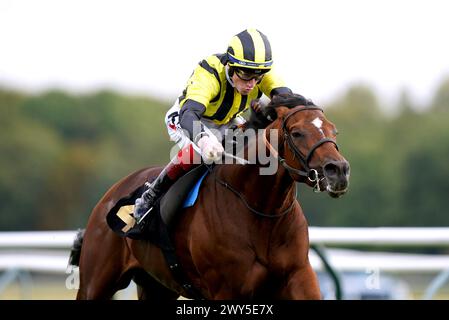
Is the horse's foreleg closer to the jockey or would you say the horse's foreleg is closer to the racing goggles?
the jockey

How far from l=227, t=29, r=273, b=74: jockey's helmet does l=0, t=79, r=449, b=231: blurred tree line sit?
1128 inches

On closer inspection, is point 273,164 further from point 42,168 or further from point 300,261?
point 42,168

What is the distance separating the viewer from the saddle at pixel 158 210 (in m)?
6.06

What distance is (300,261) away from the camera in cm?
556

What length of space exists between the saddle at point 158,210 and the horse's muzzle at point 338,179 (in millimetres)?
1292

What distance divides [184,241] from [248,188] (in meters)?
0.67

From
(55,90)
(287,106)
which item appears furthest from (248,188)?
(55,90)

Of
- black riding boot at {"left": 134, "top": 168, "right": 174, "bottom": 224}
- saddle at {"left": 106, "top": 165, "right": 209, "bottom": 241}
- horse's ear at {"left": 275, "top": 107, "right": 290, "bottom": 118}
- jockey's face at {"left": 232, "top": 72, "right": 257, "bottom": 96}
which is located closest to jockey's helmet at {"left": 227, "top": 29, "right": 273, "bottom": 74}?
jockey's face at {"left": 232, "top": 72, "right": 257, "bottom": 96}

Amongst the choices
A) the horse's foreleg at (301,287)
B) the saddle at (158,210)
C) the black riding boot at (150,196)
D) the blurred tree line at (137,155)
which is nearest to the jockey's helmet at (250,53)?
the saddle at (158,210)

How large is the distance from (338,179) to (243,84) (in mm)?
1231

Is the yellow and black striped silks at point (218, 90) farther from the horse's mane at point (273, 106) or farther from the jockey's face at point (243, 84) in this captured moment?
the horse's mane at point (273, 106)

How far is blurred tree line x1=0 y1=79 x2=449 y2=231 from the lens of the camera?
128 feet

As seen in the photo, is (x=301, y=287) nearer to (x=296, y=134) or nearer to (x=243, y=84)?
(x=296, y=134)

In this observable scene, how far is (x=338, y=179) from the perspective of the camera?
4953mm
